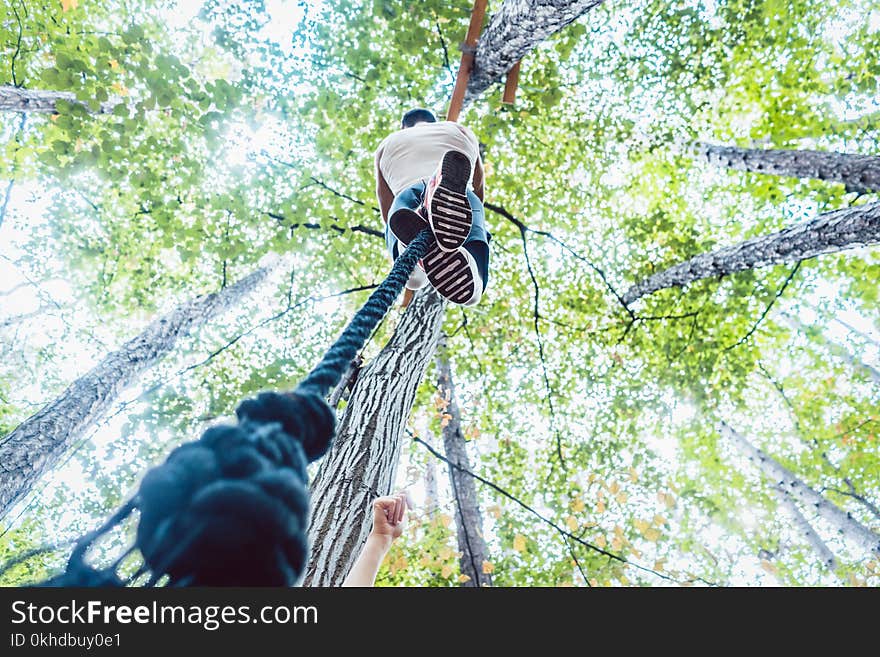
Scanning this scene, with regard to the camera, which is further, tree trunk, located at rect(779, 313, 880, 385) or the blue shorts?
tree trunk, located at rect(779, 313, 880, 385)

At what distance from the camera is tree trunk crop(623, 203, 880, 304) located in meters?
3.73

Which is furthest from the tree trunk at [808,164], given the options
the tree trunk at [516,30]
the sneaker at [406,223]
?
the sneaker at [406,223]

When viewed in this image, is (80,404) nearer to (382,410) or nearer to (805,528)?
(382,410)

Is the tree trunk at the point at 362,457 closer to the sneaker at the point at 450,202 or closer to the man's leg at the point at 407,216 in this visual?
the man's leg at the point at 407,216

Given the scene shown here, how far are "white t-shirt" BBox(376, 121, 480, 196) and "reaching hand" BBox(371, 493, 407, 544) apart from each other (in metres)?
1.90

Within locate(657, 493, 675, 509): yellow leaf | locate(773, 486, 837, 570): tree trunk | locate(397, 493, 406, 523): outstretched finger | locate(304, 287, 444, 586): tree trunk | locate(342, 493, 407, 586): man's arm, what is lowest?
locate(342, 493, 407, 586): man's arm

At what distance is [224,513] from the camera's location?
0.54 meters

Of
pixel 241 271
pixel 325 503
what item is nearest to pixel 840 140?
pixel 325 503

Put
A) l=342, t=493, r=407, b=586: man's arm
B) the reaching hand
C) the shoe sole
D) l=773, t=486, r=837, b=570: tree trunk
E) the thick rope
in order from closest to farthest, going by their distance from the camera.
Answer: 1. the thick rope
2. l=342, t=493, r=407, b=586: man's arm
3. the reaching hand
4. the shoe sole
5. l=773, t=486, r=837, b=570: tree trunk

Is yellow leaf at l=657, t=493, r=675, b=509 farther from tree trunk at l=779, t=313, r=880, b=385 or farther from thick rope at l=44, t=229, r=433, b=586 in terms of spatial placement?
A: thick rope at l=44, t=229, r=433, b=586

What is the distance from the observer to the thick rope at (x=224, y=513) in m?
0.53

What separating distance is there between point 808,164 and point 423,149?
4.43 metres

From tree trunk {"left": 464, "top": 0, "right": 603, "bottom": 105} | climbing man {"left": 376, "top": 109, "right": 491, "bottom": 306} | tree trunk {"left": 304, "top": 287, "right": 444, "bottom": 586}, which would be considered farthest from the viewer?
tree trunk {"left": 464, "top": 0, "right": 603, "bottom": 105}

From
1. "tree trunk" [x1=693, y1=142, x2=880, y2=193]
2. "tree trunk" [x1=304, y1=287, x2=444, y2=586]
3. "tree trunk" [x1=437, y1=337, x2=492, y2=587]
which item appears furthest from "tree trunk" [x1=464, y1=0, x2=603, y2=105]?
"tree trunk" [x1=437, y1=337, x2=492, y2=587]
